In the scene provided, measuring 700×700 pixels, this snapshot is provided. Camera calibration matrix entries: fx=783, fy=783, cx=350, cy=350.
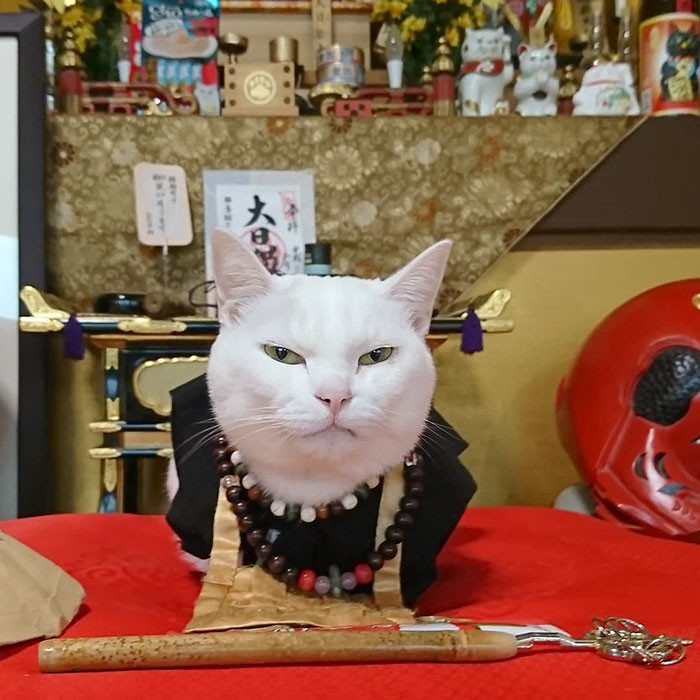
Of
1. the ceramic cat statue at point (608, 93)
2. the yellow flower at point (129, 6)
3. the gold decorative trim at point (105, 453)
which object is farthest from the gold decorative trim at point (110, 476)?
the ceramic cat statue at point (608, 93)

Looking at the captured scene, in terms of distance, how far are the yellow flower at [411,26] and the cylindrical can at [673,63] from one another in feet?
1.49

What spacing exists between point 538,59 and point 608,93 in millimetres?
162

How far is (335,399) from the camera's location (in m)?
0.66

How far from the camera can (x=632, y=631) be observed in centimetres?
69

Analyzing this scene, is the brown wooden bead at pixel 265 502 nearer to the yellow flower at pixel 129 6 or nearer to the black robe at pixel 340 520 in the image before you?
the black robe at pixel 340 520

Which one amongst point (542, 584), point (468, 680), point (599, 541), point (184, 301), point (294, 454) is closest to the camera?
point (468, 680)

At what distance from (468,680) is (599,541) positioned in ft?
1.71

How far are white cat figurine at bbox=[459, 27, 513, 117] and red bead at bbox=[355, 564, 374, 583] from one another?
1.06 m

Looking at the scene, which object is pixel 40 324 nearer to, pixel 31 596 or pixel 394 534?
pixel 31 596

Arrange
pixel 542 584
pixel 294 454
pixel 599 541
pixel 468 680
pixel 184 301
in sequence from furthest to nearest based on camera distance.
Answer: pixel 184 301 < pixel 599 541 < pixel 542 584 < pixel 294 454 < pixel 468 680

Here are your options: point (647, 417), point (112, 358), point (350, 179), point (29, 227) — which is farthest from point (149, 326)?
point (647, 417)

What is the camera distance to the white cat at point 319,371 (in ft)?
2.24

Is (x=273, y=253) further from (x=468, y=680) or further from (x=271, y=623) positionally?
(x=468, y=680)

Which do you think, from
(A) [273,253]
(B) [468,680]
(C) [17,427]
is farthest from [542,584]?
(C) [17,427]
